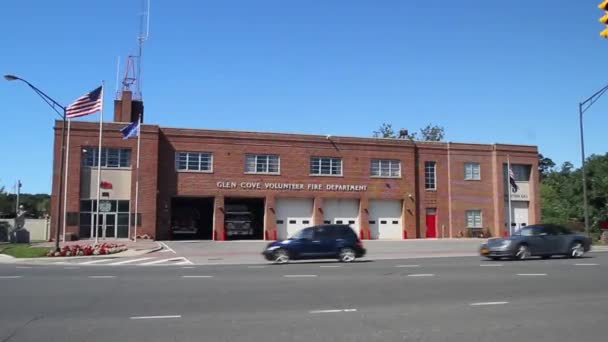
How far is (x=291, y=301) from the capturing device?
11766mm

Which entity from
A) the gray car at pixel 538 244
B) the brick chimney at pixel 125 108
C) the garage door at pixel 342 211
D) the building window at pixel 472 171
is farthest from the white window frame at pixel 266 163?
the gray car at pixel 538 244

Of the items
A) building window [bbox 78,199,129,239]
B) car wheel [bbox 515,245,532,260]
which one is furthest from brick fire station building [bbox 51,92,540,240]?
car wheel [bbox 515,245,532,260]

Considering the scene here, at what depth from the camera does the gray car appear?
915 inches

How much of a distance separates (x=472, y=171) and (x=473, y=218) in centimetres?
420

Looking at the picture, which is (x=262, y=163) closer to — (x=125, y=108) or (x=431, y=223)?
(x=125, y=108)

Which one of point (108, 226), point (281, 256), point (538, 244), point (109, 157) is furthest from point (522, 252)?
point (109, 157)

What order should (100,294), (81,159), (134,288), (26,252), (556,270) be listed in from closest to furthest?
(100,294) → (134,288) → (556,270) → (26,252) → (81,159)

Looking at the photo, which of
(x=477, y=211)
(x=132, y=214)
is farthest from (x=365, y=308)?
(x=477, y=211)

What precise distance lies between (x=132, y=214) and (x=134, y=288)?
29.2m

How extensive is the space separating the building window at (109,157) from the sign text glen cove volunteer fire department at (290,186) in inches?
279

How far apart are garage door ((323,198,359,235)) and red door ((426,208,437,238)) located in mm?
6393

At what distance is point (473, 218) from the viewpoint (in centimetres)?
5028

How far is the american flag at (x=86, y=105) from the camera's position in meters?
31.4

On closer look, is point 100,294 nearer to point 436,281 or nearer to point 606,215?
point 436,281
